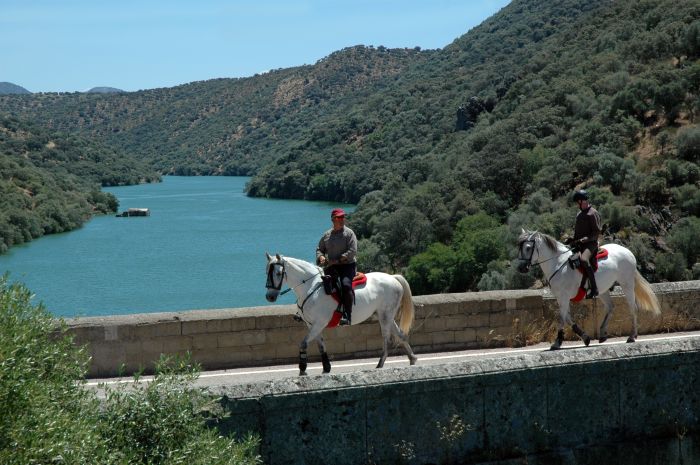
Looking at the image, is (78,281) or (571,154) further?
(78,281)

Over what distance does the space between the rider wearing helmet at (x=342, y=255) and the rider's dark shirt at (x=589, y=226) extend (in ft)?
11.0

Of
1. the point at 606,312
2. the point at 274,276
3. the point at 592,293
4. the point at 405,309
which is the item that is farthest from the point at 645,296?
the point at 274,276

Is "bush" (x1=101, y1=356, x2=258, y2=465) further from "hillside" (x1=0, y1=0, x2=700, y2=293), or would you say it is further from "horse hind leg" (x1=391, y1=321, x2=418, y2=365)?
"hillside" (x1=0, y1=0, x2=700, y2=293)

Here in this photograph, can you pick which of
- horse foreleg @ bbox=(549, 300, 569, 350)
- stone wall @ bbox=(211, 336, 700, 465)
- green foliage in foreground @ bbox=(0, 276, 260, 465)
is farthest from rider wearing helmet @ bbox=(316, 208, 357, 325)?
green foliage in foreground @ bbox=(0, 276, 260, 465)

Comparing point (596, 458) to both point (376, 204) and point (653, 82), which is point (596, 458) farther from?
point (376, 204)

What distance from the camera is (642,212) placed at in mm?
41094

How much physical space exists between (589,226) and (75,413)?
820 centimetres

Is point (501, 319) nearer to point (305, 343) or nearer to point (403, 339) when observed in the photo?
point (403, 339)

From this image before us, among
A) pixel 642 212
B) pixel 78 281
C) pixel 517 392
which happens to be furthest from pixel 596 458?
pixel 78 281

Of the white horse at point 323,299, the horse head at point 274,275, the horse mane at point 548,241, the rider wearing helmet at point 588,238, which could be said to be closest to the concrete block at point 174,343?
the white horse at point 323,299

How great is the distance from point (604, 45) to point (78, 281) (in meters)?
42.4

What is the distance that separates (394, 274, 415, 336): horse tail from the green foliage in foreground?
199 inches

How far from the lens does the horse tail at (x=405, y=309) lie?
10844 mm

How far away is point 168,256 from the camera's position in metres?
71.3
